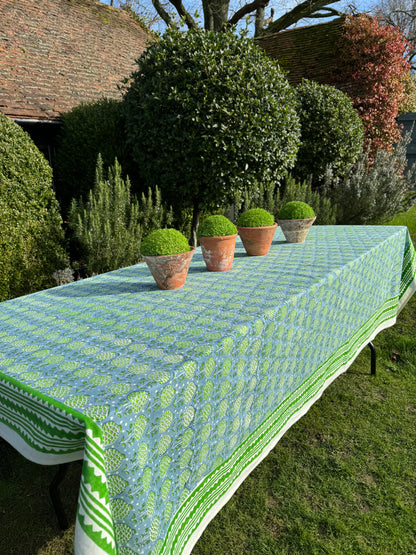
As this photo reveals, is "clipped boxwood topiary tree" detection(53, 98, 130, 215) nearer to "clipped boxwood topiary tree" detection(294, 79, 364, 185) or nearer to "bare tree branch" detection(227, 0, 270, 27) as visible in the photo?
"clipped boxwood topiary tree" detection(294, 79, 364, 185)

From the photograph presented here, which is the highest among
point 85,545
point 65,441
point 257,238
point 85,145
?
point 85,145

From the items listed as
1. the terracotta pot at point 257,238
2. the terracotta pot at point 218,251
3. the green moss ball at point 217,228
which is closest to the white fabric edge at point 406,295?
the terracotta pot at point 257,238

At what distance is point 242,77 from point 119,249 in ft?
9.85

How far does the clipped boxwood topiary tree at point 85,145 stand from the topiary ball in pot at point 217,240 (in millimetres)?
4077

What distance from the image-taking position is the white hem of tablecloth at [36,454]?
40.2 inches

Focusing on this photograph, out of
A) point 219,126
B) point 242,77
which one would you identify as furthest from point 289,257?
point 242,77

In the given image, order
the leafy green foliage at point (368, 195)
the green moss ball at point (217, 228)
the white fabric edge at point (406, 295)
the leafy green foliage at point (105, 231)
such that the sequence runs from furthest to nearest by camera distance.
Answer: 1. the leafy green foliage at point (368, 195)
2. the leafy green foliage at point (105, 231)
3. the white fabric edge at point (406, 295)
4. the green moss ball at point (217, 228)

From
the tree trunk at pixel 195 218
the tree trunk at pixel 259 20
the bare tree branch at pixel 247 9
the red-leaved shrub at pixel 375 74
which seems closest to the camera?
the tree trunk at pixel 195 218

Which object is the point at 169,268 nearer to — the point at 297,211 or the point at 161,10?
the point at 297,211

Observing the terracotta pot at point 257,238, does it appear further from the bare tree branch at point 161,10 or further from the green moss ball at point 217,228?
the bare tree branch at point 161,10

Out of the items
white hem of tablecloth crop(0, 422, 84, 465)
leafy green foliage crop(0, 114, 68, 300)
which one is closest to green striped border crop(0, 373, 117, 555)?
white hem of tablecloth crop(0, 422, 84, 465)

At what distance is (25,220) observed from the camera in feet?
12.8

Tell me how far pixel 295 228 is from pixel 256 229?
0.63m

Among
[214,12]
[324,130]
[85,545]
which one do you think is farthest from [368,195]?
[214,12]
